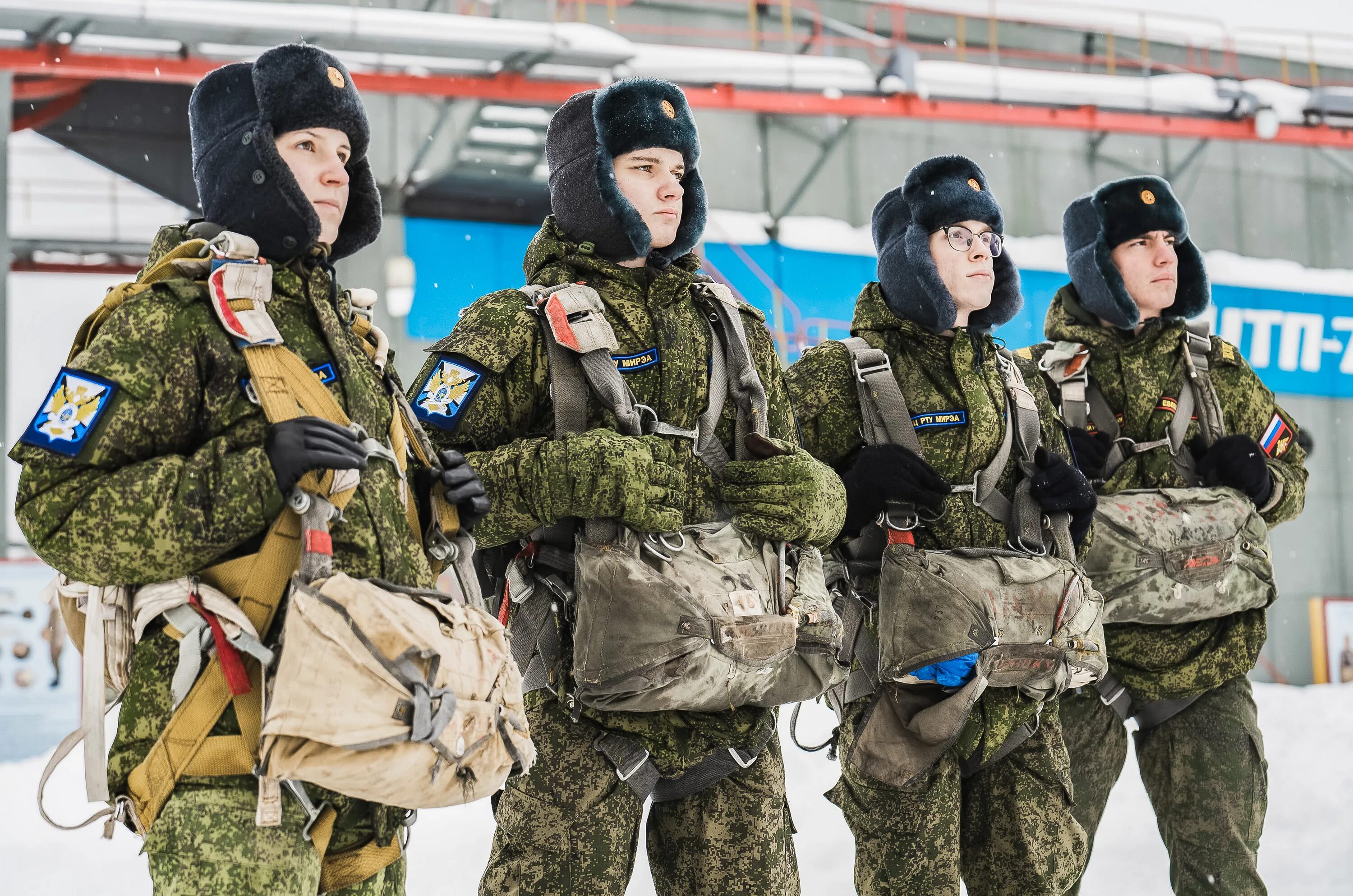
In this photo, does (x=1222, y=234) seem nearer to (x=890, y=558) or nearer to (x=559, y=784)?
(x=890, y=558)

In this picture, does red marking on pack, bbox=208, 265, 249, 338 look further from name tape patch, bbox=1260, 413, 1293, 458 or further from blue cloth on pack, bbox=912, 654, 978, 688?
name tape patch, bbox=1260, 413, 1293, 458

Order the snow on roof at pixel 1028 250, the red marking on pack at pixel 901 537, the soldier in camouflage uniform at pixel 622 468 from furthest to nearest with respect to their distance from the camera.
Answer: the snow on roof at pixel 1028 250 → the red marking on pack at pixel 901 537 → the soldier in camouflage uniform at pixel 622 468

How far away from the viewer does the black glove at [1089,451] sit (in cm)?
386

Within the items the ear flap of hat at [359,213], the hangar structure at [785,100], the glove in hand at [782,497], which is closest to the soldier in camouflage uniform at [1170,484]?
the glove in hand at [782,497]

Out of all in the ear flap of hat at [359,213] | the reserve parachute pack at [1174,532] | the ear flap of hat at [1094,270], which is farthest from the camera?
the ear flap of hat at [1094,270]

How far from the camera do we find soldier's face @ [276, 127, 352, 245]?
2.38 metres

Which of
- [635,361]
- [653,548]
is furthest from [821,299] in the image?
[653,548]

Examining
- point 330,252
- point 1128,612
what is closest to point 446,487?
point 330,252

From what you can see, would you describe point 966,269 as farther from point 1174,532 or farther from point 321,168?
point 321,168

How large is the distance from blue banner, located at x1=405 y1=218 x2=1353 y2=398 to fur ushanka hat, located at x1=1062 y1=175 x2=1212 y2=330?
286 cm

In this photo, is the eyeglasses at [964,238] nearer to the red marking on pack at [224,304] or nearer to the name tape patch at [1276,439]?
the name tape patch at [1276,439]

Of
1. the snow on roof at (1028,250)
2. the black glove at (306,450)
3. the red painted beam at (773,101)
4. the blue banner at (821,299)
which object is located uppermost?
the red painted beam at (773,101)

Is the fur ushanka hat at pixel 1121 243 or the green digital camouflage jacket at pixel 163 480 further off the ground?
the fur ushanka hat at pixel 1121 243

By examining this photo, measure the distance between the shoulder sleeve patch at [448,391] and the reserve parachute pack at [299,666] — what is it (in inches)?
20.1
